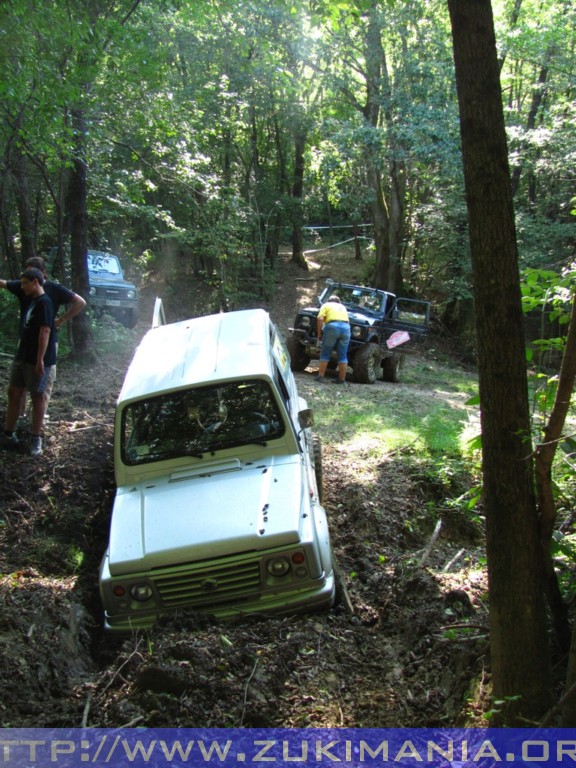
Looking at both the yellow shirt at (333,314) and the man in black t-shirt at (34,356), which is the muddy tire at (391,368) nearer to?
the yellow shirt at (333,314)

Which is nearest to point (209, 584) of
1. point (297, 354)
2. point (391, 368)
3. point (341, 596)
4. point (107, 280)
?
point (341, 596)

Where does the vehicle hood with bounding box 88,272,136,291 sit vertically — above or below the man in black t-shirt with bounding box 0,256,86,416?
below

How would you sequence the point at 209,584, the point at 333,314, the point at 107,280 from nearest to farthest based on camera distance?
the point at 209,584 → the point at 333,314 → the point at 107,280

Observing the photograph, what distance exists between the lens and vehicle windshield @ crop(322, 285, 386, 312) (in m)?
12.7

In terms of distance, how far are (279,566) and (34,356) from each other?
3.54 meters

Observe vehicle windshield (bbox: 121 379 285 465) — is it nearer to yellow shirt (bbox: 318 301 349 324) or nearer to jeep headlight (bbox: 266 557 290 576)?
jeep headlight (bbox: 266 557 290 576)

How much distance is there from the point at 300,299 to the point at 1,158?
12.6 meters

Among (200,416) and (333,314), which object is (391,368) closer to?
(333,314)

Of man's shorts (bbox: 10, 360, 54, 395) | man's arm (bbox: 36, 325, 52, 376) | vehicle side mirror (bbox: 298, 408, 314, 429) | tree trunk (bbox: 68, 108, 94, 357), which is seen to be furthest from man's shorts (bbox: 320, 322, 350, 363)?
vehicle side mirror (bbox: 298, 408, 314, 429)

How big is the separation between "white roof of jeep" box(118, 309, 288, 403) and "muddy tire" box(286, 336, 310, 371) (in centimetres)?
632

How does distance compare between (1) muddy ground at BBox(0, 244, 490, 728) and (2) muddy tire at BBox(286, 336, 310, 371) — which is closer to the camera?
(1) muddy ground at BBox(0, 244, 490, 728)

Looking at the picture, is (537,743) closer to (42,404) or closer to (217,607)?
(217,607)

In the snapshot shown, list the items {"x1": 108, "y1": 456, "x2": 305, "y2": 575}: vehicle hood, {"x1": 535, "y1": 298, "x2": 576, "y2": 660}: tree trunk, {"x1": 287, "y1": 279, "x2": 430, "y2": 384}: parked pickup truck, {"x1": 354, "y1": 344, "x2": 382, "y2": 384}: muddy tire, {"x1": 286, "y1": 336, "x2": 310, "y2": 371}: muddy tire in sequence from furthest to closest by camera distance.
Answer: {"x1": 286, "y1": 336, "x2": 310, "y2": 371}: muddy tire < {"x1": 287, "y1": 279, "x2": 430, "y2": 384}: parked pickup truck < {"x1": 354, "y1": 344, "x2": 382, "y2": 384}: muddy tire < {"x1": 108, "y1": 456, "x2": 305, "y2": 575}: vehicle hood < {"x1": 535, "y1": 298, "x2": 576, "y2": 660}: tree trunk

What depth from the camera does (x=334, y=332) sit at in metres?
10.9
